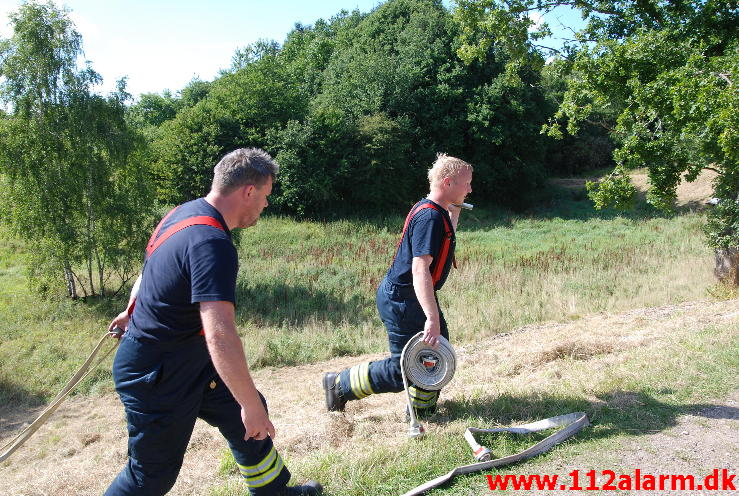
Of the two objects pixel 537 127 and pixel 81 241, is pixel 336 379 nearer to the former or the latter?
pixel 81 241

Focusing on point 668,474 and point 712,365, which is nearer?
point 668,474

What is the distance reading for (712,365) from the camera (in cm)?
493

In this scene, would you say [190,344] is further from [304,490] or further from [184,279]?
[304,490]

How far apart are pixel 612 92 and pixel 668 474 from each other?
9.92m

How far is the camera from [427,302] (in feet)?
12.5

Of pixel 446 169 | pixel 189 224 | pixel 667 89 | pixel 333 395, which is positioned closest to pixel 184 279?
pixel 189 224

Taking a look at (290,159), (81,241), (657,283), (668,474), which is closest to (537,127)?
(290,159)

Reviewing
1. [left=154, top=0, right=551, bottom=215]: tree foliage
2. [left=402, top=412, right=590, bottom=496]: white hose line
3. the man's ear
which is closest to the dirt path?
[left=402, top=412, right=590, bottom=496]: white hose line

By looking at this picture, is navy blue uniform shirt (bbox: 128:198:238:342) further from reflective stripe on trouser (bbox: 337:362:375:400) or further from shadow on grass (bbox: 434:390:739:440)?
shadow on grass (bbox: 434:390:739:440)

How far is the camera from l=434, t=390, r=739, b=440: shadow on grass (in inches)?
154

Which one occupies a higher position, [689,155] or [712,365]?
[689,155]

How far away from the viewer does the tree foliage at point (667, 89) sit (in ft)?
30.1

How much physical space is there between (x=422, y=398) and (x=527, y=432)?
79 centimetres

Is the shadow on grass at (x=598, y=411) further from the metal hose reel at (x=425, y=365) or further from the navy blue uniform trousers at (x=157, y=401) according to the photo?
the navy blue uniform trousers at (x=157, y=401)
